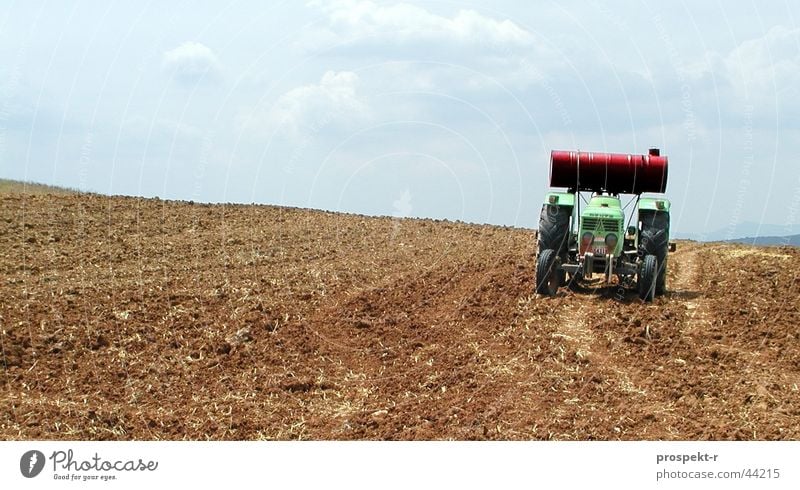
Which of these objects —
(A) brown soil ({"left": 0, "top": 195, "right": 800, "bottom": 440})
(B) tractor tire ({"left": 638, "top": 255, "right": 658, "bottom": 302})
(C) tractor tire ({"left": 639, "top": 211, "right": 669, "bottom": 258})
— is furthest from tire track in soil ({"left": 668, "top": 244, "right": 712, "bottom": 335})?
(C) tractor tire ({"left": 639, "top": 211, "right": 669, "bottom": 258})

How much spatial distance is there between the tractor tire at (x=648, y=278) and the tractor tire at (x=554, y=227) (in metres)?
1.37

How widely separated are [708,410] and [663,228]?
21.2 ft

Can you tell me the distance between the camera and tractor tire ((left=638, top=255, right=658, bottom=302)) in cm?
1431

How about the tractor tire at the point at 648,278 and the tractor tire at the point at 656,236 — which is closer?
the tractor tire at the point at 648,278

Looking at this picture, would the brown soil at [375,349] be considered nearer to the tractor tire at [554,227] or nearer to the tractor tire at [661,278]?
the tractor tire at [661,278]

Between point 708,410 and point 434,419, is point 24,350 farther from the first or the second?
point 708,410

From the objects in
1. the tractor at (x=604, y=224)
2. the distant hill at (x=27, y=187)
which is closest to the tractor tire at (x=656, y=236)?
the tractor at (x=604, y=224)

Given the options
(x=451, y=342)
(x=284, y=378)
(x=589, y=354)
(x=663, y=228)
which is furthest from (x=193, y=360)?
(x=663, y=228)

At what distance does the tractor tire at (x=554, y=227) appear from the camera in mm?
14984

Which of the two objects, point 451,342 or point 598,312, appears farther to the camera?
point 598,312

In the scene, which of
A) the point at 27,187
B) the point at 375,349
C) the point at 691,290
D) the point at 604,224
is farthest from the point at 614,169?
the point at 27,187

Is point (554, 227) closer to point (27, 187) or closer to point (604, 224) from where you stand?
point (604, 224)

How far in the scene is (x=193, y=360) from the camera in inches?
432

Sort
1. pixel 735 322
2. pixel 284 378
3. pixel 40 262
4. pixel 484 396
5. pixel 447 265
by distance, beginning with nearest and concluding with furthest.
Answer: pixel 484 396 → pixel 284 378 → pixel 735 322 → pixel 40 262 → pixel 447 265
